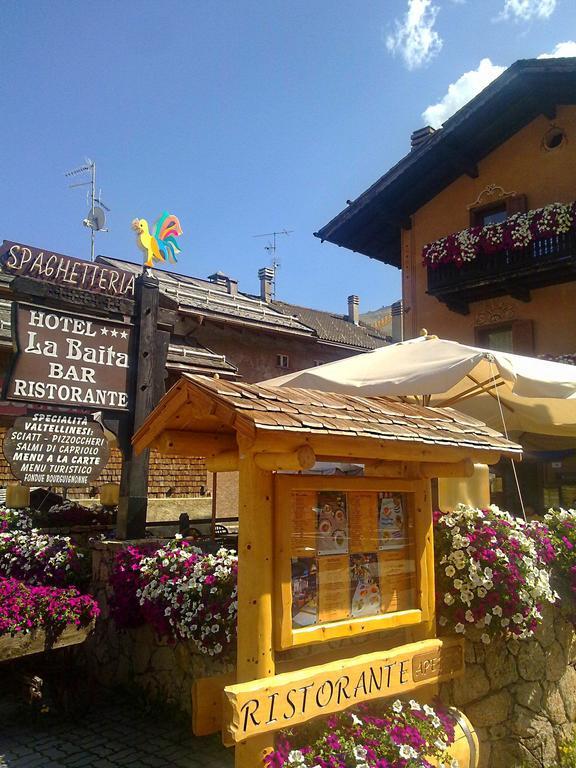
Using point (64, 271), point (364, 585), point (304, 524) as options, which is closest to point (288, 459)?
point (304, 524)

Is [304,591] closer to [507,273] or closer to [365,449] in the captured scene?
[365,449]

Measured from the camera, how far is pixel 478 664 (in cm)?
461

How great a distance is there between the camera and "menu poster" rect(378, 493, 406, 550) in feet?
13.4

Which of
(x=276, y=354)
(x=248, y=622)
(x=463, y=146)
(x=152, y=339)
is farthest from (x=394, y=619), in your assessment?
(x=276, y=354)

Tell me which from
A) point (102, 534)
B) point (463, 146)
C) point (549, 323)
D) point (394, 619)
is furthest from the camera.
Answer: point (463, 146)

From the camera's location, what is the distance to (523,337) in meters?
14.4

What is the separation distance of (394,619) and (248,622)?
108 cm

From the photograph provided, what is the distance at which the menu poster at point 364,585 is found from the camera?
12.5ft

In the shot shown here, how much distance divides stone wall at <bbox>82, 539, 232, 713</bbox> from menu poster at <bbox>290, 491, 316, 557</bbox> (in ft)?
5.74

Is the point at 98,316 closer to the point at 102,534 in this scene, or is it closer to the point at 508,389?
the point at 102,534

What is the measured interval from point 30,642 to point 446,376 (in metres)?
4.82

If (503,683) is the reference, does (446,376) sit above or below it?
above

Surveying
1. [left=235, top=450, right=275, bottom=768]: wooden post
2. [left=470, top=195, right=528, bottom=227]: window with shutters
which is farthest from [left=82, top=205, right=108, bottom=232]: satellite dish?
[left=235, top=450, right=275, bottom=768]: wooden post

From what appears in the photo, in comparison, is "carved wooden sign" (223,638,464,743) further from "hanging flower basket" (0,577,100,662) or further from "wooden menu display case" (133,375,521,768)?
"hanging flower basket" (0,577,100,662)
